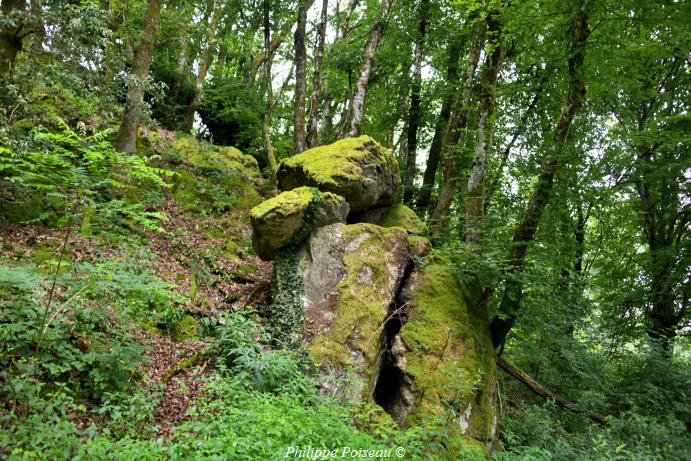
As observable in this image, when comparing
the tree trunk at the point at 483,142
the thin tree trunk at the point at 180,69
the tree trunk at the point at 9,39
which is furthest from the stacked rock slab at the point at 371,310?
the thin tree trunk at the point at 180,69

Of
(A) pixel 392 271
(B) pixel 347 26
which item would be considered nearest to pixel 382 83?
(B) pixel 347 26

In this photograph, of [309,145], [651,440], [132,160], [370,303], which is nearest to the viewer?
[132,160]

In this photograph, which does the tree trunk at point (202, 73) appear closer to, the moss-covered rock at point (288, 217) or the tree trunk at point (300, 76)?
the tree trunk at point (300, 76)

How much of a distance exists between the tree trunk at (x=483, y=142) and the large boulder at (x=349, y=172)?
7.46ft

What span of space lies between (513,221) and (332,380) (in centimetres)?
762

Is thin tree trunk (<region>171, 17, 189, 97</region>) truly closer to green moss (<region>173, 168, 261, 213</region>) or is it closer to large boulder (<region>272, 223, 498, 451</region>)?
green moss (<region>173, 168, 261, 213</region>)

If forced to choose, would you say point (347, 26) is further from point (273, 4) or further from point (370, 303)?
point (370, 303)

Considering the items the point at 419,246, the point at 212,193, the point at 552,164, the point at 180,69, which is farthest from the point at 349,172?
the point at 180,69

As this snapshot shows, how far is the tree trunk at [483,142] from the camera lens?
27.0 feet

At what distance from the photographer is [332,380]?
6031 millimetres

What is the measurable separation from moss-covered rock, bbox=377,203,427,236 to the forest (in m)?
0.10

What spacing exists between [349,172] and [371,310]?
3.27 metres

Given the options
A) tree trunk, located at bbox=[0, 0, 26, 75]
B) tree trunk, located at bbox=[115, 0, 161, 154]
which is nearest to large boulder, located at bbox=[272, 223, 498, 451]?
tree trunk, located at bbox=[115, 0, 161, 154]

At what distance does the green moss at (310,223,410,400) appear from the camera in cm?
650
